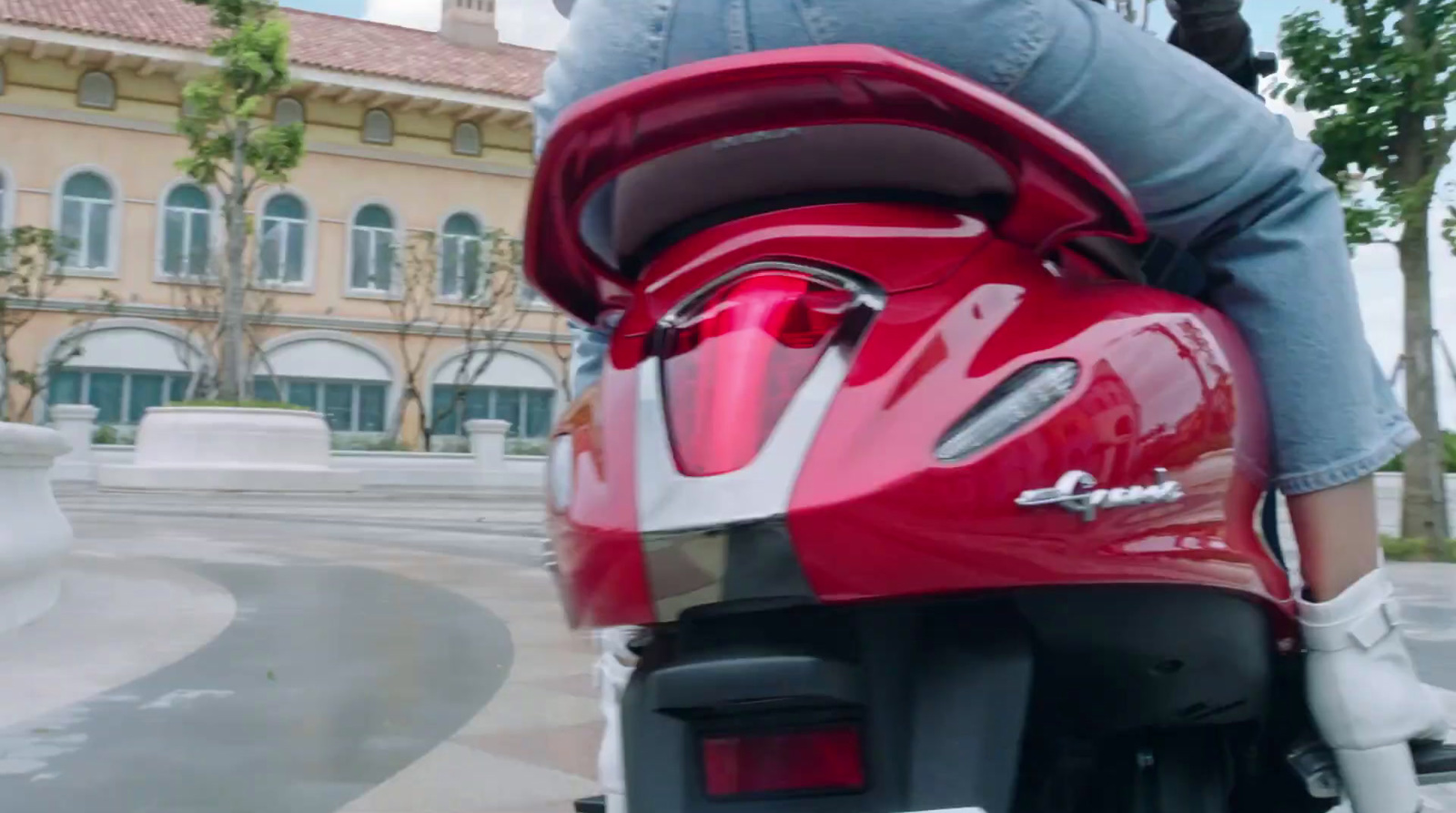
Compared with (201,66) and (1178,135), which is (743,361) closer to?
(1178,135)

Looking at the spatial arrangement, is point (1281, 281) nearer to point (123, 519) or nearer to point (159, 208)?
point (123, 519)

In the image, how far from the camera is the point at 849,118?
1.33 meters

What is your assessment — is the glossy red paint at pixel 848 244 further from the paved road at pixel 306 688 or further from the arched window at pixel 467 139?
the arched window at pixel 467 139

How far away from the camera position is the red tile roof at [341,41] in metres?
31.8

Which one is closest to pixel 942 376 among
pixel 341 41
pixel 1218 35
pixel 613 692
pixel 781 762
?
pixel 781 762

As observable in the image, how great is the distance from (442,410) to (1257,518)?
35.7m

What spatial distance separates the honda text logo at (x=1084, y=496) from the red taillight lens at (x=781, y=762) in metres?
0.26

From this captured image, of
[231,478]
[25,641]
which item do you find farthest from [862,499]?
[231,478]

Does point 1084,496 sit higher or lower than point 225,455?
higher

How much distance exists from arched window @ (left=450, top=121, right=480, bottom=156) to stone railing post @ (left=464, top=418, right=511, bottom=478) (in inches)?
375

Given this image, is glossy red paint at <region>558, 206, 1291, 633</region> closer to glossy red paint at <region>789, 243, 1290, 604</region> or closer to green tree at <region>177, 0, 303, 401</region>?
glossy red paint at <region>789, 243, 1290, 604</region>

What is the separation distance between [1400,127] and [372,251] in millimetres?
28196

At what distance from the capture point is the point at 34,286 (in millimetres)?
31203

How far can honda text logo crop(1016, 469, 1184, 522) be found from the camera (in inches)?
47.6
